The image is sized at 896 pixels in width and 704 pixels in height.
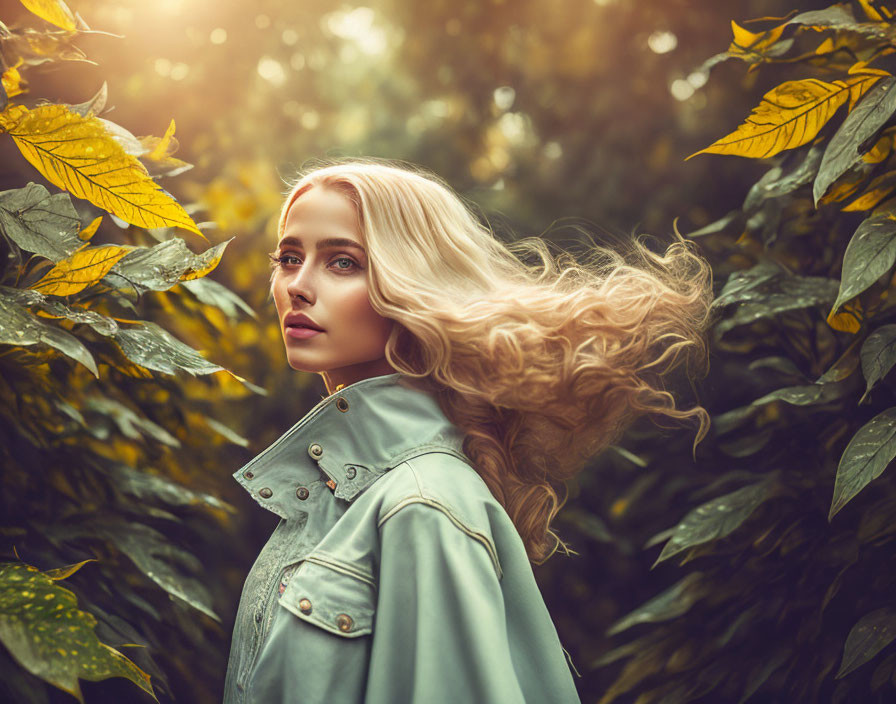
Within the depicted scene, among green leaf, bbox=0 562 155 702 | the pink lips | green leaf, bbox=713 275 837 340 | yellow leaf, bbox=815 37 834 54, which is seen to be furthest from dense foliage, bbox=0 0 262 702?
yellow leaf, bbox=815 37 834 54

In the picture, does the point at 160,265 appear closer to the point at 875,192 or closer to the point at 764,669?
the point at 875,192

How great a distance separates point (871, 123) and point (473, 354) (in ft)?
1.80

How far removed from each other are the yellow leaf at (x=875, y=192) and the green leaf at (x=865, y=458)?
11.4 inches

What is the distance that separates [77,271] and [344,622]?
0.52 m

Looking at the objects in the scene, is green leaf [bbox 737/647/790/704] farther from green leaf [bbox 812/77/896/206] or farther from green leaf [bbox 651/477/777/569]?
green leaf [bbox 812/77/896/206]

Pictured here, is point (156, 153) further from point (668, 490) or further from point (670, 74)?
point (670, 74)

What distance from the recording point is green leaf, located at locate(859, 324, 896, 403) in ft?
3.32

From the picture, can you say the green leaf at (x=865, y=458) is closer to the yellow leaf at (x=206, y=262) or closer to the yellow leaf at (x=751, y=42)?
the yellow leaf at (x=751, y=42)

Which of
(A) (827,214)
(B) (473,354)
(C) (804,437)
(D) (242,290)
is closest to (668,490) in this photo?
(C) (804,437)

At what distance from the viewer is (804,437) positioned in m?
1.32

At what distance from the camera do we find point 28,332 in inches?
32.1

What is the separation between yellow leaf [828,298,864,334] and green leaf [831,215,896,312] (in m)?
0.15

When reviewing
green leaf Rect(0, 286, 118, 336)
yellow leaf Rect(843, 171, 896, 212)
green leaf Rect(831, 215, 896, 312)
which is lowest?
green leaf Rect(831, 215, 896, 312)

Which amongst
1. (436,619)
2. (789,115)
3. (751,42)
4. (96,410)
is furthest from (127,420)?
(751,42)
